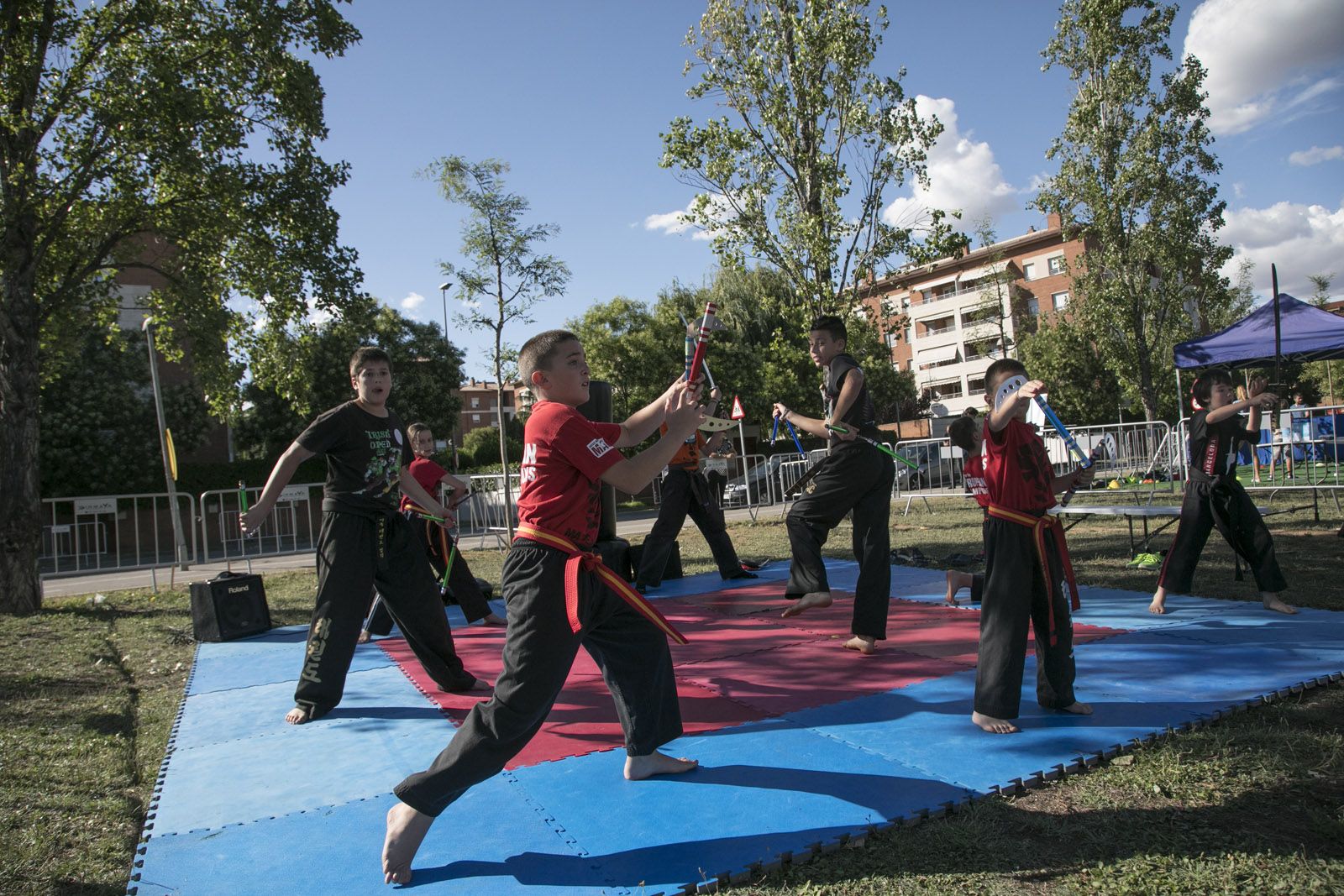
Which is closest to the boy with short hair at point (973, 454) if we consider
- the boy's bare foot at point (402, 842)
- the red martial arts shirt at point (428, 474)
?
the boy's bare foot at point (402, 842)

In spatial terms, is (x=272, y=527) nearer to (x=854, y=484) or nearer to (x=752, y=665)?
(x=752, y=665)

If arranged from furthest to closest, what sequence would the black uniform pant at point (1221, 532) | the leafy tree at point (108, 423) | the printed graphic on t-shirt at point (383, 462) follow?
the leafy tree at point (108, 423), the black uniform pant at point (1221, 532), the printed graphic on t-shirt at point (383, 462)

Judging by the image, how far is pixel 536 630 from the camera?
290 centimetres

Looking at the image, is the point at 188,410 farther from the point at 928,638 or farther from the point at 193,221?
the point at 928,638

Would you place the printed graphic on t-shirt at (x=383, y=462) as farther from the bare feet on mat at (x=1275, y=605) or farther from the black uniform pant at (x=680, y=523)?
the bare feet on mat at (x=1275, y=605)

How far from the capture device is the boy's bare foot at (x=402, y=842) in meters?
2.68

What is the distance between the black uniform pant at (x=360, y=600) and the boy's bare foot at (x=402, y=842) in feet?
6.54

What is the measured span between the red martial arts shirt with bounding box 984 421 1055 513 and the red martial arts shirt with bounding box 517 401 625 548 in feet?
6.32

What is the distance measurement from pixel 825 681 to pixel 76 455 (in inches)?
1078

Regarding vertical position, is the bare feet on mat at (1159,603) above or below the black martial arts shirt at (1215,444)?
below

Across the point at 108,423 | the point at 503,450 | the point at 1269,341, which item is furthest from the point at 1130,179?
the point at 108,423

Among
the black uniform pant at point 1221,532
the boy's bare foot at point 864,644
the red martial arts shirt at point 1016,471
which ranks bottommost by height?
the boy's bare foot at point 864,644

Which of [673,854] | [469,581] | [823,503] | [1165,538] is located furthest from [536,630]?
[1165,538]

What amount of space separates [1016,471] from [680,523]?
5.00 metres
